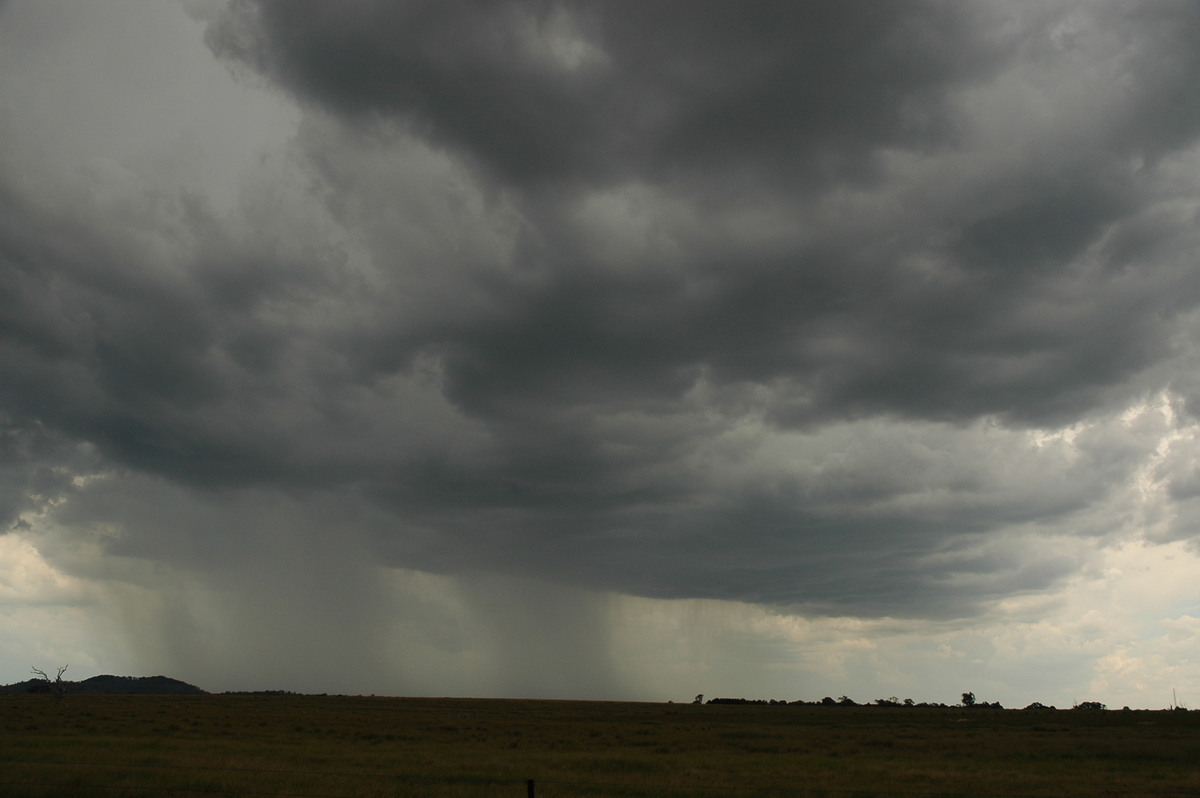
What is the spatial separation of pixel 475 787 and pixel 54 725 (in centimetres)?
4687

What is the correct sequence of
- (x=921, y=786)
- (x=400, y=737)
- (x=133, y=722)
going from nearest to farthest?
(x=921, y=786) < (x=400, y=737) < (x=133, y=722)

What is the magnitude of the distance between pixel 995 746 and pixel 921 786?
111 feet

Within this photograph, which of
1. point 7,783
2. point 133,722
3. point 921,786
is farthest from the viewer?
point 133,722

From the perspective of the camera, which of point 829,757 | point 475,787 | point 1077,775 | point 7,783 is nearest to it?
point 7,783

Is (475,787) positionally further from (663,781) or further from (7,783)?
(7,783)

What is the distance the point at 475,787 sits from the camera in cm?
2886

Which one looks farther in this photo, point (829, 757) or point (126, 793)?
point (829, 757)

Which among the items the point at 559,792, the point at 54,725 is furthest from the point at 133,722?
the point at 559,792

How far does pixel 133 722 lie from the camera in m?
63.1

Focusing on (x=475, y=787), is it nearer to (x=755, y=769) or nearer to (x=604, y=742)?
(x=755, y=769)

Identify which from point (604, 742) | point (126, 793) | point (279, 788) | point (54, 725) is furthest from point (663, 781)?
point (54, 725)

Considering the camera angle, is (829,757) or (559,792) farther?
(829,757)

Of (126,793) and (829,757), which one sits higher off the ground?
(126,793)

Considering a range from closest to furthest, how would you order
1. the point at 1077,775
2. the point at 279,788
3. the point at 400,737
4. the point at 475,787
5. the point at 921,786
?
the point at 279,788, the point at 475,787, the point at 921,786, the point at 1077,775, the point at 400,737
